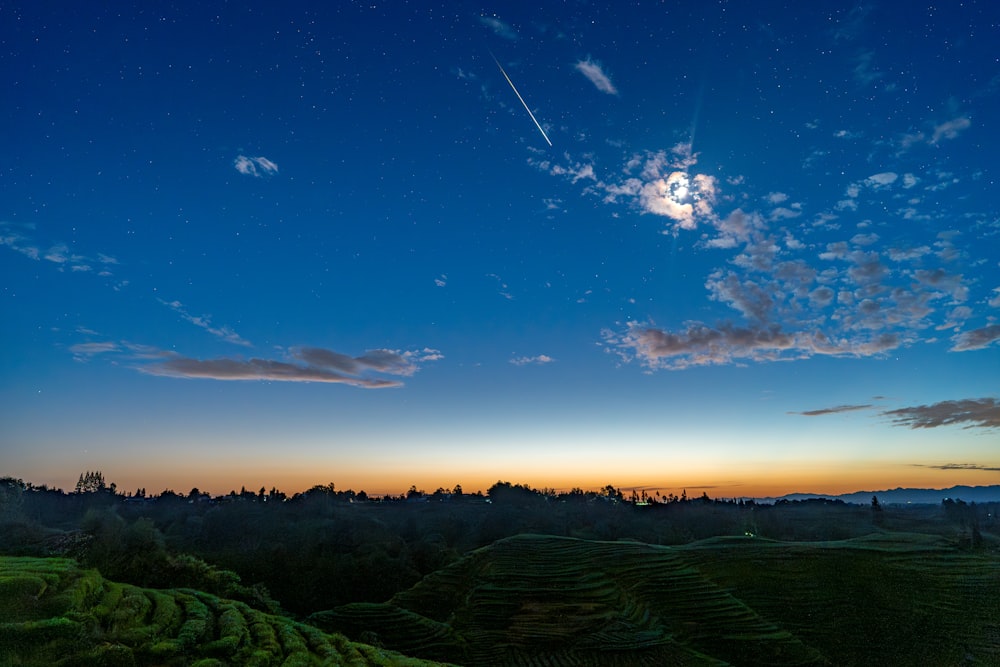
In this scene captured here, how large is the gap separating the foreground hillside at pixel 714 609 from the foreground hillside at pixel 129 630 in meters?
34.1

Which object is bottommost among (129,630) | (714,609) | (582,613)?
(582,613)

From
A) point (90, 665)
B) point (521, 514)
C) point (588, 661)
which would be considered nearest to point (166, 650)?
point (90, 665)

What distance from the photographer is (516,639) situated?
60.8 metres

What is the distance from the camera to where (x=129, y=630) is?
69.4 ft

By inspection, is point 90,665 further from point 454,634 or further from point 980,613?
point 980,613

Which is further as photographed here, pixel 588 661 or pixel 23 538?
pixel 23 538

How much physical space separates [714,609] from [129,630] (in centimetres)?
6211

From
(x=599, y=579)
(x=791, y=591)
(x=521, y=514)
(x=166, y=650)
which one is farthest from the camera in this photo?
(x=521, y=514)

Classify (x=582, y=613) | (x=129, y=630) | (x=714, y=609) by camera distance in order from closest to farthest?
(x=129, y=630)
(x=714, y=609)
(x=582, y=613)

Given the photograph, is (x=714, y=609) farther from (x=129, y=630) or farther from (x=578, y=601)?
(x=129, y=630)

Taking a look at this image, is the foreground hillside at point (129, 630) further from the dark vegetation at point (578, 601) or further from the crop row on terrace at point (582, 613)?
the crop row on terrace at point (582, 613)

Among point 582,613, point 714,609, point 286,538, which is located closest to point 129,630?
point 582,613

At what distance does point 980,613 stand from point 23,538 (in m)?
104

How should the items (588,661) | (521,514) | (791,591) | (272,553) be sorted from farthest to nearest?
(521,514) < (272,553) < (791,591) < (588,661)
